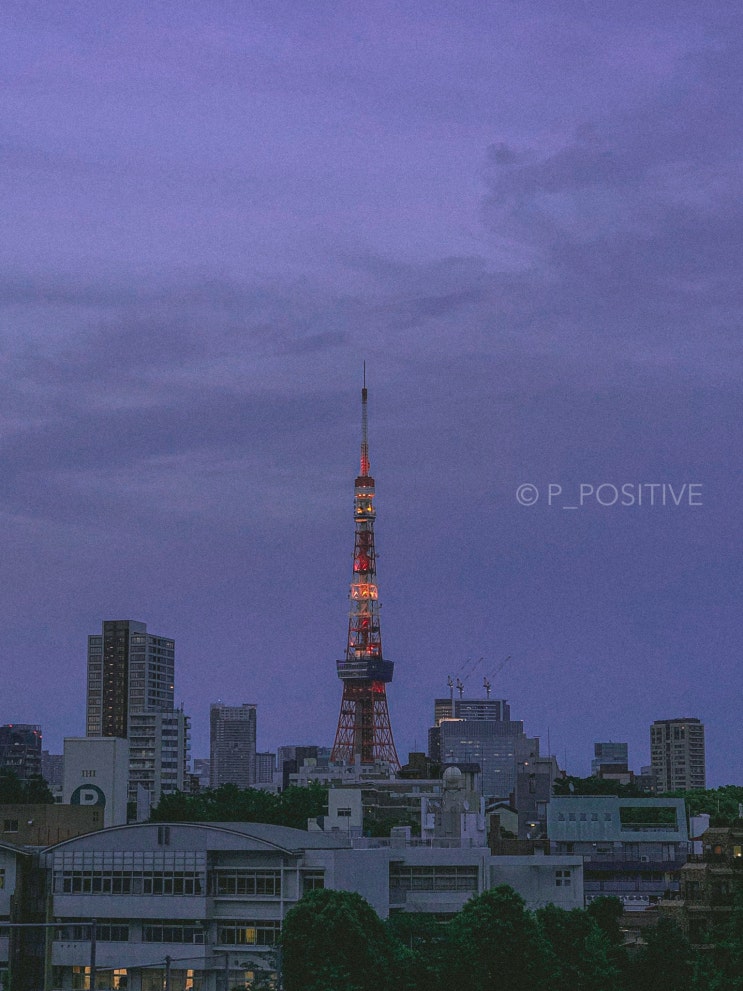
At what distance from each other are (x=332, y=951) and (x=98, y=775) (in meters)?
55.5

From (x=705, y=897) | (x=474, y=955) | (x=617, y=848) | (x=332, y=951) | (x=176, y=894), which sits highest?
(x=617, y=848)

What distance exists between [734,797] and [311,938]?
445ft

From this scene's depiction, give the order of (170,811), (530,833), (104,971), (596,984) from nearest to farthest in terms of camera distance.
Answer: (596,984) → (104,971) → (170,811) → (530,833)

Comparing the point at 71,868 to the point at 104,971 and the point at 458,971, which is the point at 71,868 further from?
the point at 458,971

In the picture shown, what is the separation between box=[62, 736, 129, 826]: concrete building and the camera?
107m

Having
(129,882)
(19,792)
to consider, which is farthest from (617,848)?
(19,792)

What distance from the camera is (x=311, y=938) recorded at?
56875 millimetres

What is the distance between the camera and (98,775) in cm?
10888

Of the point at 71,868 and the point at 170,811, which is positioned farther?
the point at 170,811

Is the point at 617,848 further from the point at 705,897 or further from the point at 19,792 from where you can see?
the point at 19,792

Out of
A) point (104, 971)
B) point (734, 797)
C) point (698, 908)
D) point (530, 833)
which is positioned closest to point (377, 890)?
point (104, 971)

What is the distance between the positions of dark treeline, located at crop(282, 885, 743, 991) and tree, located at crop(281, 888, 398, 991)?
0.04 metres

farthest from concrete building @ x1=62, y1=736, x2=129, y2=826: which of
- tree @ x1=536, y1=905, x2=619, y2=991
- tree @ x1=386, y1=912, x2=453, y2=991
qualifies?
tree @ x1=536, y1=905, x2=619, y2=991

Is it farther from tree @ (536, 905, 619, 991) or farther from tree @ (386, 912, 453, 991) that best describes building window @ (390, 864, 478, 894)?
tree @ (536, 905, 619, 991)
